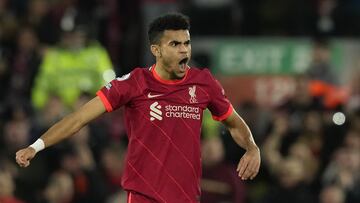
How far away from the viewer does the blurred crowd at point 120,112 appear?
494 inches

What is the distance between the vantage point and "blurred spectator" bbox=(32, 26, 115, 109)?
45.9 feet

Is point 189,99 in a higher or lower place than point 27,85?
higher

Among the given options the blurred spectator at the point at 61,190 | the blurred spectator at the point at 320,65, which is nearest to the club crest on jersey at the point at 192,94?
the blurred spectator at the point at 61,190

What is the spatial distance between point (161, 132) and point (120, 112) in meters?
6.59

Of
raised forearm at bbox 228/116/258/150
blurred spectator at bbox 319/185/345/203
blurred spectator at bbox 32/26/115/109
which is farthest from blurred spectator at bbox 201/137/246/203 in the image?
raised forearm at bbox 228/116/258/150

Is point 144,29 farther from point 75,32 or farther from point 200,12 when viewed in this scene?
point 75,32

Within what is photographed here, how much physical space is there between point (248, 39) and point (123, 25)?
2008 mm

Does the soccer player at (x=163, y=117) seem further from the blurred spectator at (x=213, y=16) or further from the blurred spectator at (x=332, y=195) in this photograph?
the blurred spectator at (x=213, y=16)

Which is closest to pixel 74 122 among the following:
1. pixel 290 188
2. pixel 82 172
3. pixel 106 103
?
pixel 106 103

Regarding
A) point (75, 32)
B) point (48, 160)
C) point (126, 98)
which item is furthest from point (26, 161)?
point (75, 32)

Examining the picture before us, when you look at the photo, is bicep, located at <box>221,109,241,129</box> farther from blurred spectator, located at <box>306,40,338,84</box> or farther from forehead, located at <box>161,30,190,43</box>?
blurred spectator, located at <box>306,40,338,84</box>

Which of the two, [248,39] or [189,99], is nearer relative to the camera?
[189,99]

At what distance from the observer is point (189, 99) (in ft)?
27.3

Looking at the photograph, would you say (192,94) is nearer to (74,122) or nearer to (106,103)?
(106,103)
